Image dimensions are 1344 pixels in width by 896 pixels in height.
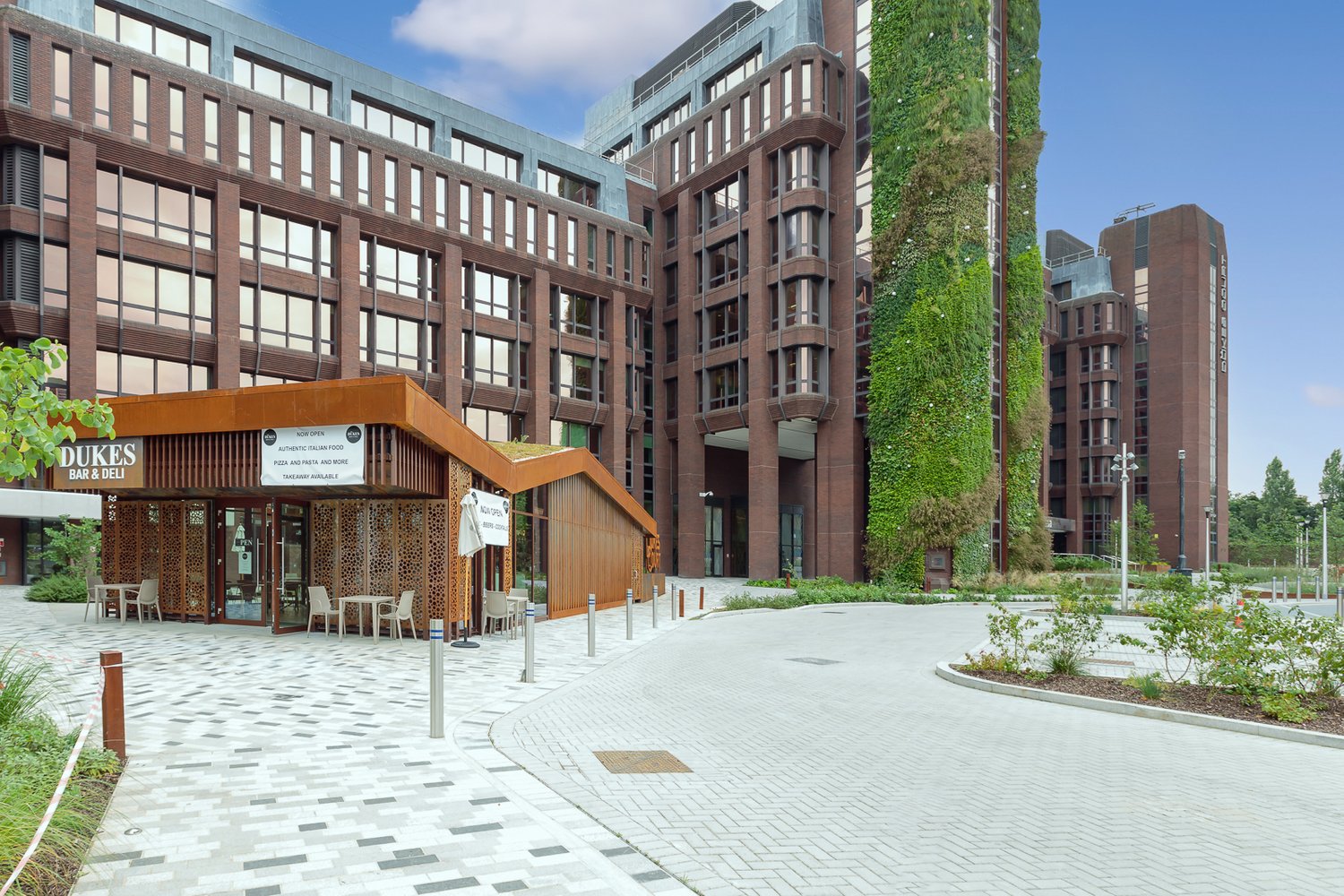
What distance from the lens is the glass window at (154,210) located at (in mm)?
32062

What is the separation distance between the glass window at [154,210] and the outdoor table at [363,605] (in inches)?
929

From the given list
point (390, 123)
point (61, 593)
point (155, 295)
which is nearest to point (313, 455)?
point (61, 593)

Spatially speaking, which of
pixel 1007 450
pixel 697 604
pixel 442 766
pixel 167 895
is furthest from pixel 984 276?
pixel 167 895

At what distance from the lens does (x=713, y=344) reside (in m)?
45.3

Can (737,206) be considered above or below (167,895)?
above

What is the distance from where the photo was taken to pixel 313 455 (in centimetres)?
1508

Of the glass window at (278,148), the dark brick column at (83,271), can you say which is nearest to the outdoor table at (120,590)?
the dark brick column at (83,271)

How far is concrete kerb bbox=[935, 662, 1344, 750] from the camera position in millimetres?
8852

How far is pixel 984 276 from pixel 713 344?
14.2 metres

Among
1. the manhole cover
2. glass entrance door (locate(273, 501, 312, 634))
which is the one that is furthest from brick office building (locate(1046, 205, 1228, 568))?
the manhole cover

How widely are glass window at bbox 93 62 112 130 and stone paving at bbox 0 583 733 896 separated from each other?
89.0ft

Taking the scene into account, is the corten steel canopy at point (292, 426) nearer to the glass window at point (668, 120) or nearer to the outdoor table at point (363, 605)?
the outdoor table at point (363, 605)

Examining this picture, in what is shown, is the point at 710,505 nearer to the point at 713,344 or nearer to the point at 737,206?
the point at 713,344

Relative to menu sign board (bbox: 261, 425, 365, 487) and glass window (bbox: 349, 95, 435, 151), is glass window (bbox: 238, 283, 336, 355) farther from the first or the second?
menu sign board (bbox: 261, 425, 365, 487)
